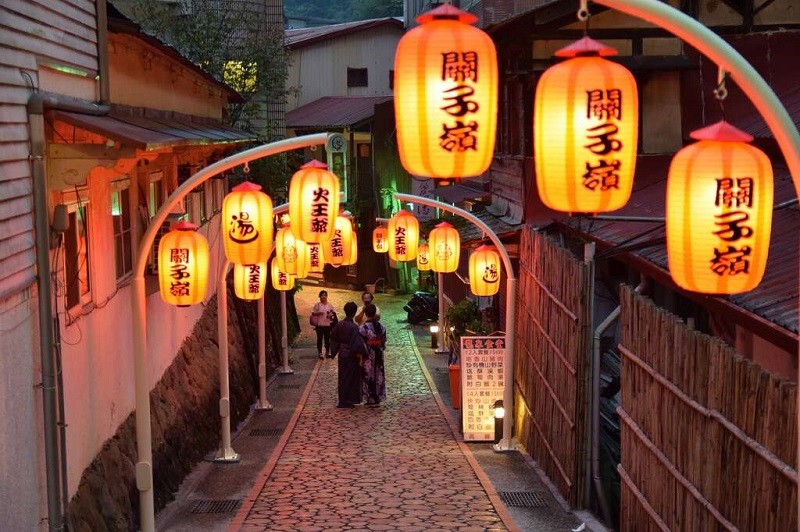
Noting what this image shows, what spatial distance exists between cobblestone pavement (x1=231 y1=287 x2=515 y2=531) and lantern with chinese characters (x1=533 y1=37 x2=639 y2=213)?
24.7ft

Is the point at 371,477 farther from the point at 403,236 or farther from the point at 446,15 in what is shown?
the point at 446,15

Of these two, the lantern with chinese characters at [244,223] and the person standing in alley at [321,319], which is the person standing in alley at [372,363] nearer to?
the person standing in alley at [321,319]

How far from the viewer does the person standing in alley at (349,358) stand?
81.1ft

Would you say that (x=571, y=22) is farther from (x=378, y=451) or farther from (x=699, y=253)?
(x=699, y=253)

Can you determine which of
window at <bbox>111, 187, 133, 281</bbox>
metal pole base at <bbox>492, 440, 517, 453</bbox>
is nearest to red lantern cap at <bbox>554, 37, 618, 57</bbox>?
window at <bbox>111, 187, 133, 281</bbox>

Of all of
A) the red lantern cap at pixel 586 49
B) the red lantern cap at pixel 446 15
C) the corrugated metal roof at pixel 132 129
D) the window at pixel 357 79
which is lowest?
the corrugated metal roof at pixel 132 129

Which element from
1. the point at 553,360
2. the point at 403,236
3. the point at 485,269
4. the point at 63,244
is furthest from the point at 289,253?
the point at 63,244

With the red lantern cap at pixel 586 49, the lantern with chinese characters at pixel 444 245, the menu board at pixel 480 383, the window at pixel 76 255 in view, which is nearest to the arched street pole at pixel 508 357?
the menu board at pixel 480 383

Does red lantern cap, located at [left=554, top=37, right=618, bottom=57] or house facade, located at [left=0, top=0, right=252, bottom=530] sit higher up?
red lantern cap, located at [left=554, top=37, right=618, bottom=57]

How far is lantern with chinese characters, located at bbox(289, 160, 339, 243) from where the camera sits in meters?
16.6

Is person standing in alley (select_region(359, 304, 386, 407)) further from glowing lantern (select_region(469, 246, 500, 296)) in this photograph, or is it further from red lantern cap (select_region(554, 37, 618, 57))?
red lantern cap (select_region(554, 37, 618, 57))

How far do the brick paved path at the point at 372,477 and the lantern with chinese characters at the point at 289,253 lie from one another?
10.7 ft

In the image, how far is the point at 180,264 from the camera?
1508 cm

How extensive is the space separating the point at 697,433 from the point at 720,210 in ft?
10.2
